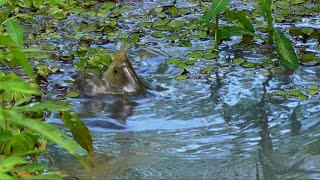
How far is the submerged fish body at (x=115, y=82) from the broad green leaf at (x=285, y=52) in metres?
0.68

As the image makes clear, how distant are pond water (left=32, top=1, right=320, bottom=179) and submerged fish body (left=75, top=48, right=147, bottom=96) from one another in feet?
0.22

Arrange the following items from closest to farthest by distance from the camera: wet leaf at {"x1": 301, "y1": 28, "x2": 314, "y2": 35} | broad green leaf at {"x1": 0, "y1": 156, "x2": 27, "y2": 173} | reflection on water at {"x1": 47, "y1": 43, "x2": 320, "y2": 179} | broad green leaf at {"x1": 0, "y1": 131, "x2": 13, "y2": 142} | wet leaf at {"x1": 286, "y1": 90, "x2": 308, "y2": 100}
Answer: broad green leaf at {"x1": 0, "y1": 156, "x2": 27, "y2": 173} < broad green leaf at {"x1": 0, "y1": 131, "x2": 13, "y2": 142} < reflection on water at {"x1": 47, "y1": 43, "x2": 320, "y2": 179} < wet leaf at {"x1": 286, "y1": 90, "x2": 308, "y2": 100} < wet leaf at {"x1": 301, "y1": 28, "x2": 314, "y2": 35}

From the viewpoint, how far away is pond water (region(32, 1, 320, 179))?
2576 millimetres

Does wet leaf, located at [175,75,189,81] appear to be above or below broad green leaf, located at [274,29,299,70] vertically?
below

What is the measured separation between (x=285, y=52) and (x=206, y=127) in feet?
2.59

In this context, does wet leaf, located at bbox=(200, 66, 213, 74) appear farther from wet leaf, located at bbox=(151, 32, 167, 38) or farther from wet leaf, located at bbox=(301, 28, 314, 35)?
wet leaf, located at bbox=(301, 28, 314, 35)

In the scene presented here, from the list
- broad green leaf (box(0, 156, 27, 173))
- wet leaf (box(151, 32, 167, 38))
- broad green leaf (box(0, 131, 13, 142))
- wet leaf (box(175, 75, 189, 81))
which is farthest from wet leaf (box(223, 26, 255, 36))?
broad green leaf (box(0, 156, 27, 173))

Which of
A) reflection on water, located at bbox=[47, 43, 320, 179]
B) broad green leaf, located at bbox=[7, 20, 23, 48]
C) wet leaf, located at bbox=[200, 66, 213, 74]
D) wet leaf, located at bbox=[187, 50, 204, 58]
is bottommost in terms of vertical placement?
reflection on water, located at bbox=[47, 43, 320, 179]

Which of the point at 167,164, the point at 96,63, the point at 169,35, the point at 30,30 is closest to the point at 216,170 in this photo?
the point at 167,164

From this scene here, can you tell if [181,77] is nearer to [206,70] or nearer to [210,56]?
[206,70]

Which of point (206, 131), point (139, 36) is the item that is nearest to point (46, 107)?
point (206, 131)

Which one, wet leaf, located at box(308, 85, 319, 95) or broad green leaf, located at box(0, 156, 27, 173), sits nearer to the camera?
broad green leaf, located at box(0, 156, 27, 173)

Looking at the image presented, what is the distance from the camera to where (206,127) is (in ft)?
9.63

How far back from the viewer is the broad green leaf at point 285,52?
137 inches
